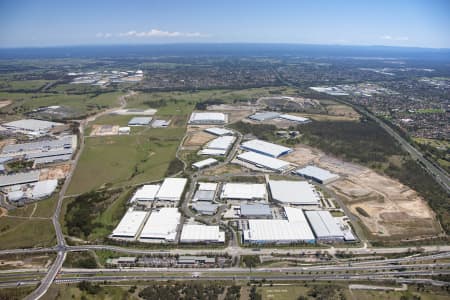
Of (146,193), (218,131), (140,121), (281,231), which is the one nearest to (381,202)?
(281,231)

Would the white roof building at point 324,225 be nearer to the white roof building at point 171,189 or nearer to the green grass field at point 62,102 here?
the white roof building at point 171,189

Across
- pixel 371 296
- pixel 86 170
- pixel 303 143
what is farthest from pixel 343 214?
pixel 86 170

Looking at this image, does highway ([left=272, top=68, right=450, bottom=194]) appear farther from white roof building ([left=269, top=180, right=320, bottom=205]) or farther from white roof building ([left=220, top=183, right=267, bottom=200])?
white roof building ([left=220, top=183, right=267, bottom=200])

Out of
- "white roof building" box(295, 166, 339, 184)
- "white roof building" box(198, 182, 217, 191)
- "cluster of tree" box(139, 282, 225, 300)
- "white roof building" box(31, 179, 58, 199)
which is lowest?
"cluster of tree" box(139, 282, 225, 300)

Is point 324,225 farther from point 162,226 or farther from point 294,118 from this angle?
point 294,118

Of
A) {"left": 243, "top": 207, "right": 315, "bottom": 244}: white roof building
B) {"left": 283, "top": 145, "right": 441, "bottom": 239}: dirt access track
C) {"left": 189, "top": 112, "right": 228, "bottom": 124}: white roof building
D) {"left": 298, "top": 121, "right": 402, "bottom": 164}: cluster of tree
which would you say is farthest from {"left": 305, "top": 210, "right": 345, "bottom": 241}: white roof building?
{"left": 189, "top": 112, "right": 228, "bottom": 124}: white roof building

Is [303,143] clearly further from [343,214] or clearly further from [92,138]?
[92,138]

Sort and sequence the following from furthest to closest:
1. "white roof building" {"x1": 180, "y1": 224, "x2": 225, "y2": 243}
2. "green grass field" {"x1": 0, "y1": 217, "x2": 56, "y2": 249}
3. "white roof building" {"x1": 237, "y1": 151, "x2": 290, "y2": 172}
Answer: "white roof building" {"x1": 237, "y1": 151, "x2": 290, "y2": 172} < "white roof building" {"x1": 180, "y1": 224, "x2": 225, "y2": 243} < "green grass field" {"x1": 0, "y1": 217, "x2": 56, "y2": 249}
